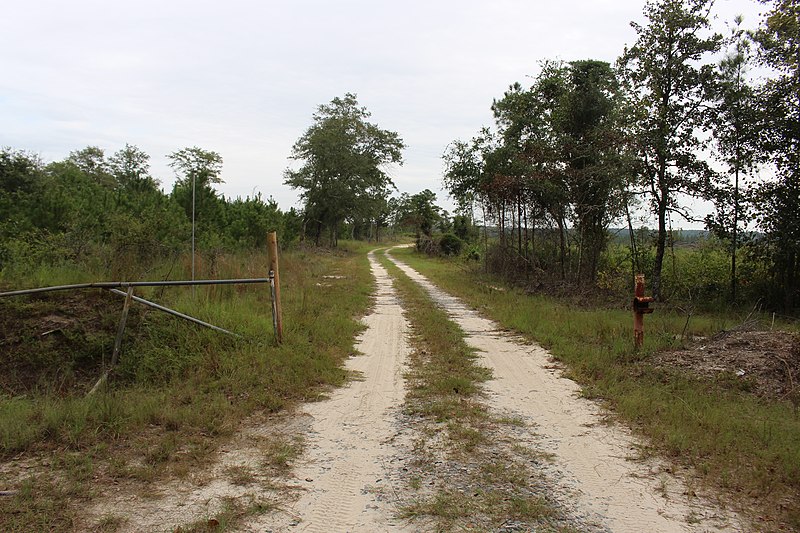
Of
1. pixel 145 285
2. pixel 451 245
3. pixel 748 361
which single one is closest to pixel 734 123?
pixel 748 361

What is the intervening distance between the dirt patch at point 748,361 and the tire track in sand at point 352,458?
4.17 m

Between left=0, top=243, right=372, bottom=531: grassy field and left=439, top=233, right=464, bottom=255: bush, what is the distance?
2860 centimetres

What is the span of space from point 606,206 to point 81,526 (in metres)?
14.1

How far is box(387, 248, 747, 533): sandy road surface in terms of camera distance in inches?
135

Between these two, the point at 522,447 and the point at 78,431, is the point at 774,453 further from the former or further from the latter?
the point at 78,431

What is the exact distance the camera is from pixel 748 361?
23.1 feet

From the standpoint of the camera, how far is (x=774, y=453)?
438cm

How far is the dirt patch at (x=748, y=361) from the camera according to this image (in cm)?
645

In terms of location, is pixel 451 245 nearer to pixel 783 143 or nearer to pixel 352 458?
pixel 783 143

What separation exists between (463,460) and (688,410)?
2815 mm

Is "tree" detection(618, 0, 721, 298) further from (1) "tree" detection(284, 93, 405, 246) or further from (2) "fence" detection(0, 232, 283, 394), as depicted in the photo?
(1) "tree" detection(284, 93, 405, 246)

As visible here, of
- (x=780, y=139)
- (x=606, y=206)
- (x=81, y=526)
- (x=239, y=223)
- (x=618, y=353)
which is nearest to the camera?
(x=81, y=526)

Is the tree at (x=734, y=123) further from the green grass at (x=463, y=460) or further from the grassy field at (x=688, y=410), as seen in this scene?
the green grass at (x=463, y=460)

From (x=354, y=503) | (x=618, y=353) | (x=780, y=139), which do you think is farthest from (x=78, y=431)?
(x=780, y=139)
